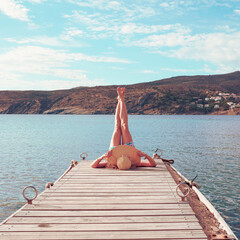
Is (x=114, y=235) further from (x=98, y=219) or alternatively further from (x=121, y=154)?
(x=121, y=154)

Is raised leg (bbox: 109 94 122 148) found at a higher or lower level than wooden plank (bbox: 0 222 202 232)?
higher

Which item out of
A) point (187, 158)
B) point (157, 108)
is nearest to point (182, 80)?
point (157, 108)

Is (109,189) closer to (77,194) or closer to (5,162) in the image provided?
(77,194)

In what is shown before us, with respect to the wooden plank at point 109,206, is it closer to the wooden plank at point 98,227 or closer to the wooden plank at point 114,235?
the wooden plank at point 98,227

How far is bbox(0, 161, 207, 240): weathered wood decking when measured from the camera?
429 centimetres

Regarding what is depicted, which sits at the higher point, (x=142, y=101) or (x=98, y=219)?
(x=98, y=219)

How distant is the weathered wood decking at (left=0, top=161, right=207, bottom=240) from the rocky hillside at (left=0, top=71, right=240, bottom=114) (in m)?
124

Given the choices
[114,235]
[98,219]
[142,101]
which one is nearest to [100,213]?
[98,219]

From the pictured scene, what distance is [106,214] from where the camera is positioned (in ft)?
16.6

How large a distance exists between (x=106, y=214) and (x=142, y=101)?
427 ft

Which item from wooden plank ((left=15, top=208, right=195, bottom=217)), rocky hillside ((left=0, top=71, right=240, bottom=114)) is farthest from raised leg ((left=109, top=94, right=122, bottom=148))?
rocky hillside ((left=0, top=71, right=240, bottom=114))

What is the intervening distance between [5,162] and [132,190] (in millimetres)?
16345

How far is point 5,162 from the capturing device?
20.5m

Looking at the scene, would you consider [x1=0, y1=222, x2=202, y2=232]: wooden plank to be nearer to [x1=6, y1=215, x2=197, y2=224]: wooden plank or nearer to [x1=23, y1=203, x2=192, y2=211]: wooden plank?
[x1=6, y1=215, x2=197, y2=224]: wooden plank
